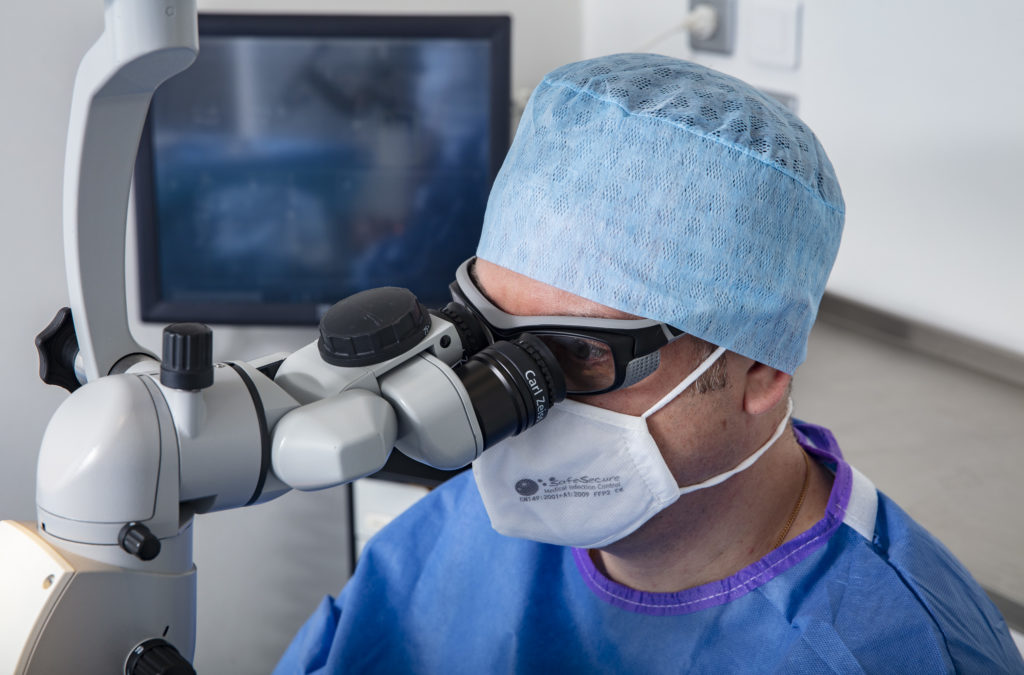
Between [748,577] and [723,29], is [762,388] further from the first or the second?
[723,29]

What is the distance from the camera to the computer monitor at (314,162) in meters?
1.68

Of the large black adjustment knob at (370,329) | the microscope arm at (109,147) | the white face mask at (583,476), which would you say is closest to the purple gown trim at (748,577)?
the white face mask at (583,476)

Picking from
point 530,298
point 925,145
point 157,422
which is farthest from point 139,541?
point 925,145

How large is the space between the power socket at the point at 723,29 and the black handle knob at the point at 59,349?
1.27m

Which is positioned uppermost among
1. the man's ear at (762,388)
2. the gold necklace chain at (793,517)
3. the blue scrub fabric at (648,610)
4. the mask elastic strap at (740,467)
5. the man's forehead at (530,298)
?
the man's forehead at (530,298)

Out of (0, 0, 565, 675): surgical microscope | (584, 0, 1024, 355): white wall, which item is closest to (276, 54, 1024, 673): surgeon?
(0, 0, 565, 675): surgical microscope

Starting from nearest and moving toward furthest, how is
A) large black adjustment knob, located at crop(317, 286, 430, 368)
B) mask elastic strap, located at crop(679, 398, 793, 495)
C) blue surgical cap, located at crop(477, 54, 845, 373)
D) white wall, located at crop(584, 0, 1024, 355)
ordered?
1. large black adjustment knob, located at crop(317, 286, 430, 368)
2. blue surgical cap, located at crop(477, 54, 845, 373)
3. mask elastic strap, located at crop(679, 398, 793, 495)
4. white wall, located at crop(584, 0, 1024, 355)

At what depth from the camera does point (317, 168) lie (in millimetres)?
1750

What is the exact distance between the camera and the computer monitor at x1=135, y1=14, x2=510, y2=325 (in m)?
1.68

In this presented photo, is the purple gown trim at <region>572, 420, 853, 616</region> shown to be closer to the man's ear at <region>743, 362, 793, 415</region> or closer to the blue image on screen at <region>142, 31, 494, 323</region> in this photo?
the man's ear at <region>743, 362, 793, 415</region>

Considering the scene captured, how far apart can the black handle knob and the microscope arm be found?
0.03 m

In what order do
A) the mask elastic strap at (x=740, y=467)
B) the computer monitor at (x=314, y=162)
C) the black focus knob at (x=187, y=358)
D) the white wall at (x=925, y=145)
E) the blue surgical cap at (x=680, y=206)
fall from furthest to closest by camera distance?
the computer monitor at (x=314, y=162) → the white wall at (x=925, y=145) → the mask elastic strap at (x=740, y=467) → the blue surgical cap at (x=680, y=206) → the black focus knob at (x=187, y=358)

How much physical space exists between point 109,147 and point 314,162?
102cm

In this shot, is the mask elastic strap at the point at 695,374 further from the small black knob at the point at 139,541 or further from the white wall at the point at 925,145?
the white wall at the point at 925,145
